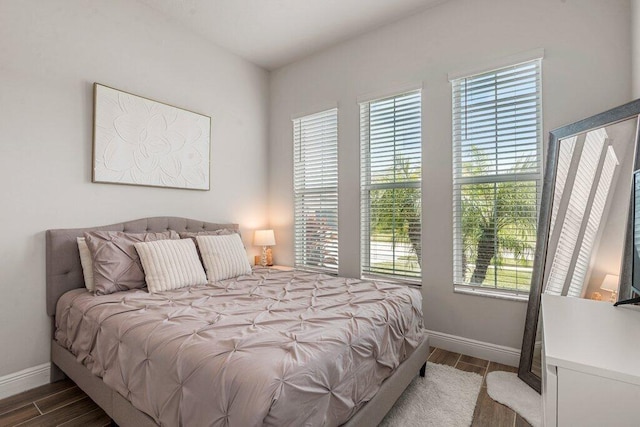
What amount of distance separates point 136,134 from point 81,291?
1.35 metres

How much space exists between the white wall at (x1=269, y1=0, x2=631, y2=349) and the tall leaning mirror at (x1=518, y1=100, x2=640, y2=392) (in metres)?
0.30

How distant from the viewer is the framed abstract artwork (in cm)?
255

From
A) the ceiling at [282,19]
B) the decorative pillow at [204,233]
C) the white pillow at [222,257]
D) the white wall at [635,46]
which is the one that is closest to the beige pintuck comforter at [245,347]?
the white pillow at [222,257]

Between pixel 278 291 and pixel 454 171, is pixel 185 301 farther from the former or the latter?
pixel 454 171

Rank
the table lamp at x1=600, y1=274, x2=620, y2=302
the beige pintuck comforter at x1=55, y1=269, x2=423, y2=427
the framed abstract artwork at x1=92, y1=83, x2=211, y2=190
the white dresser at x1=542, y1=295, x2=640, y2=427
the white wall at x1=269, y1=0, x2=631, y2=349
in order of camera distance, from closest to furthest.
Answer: the white dresser at x1=542, y1=295, x2=640, y2=427
the beige pintuck comforter at x1=55, y1=269, x2=423, y2=427
the table lamp at x1=600, y1=274, x2=620, y2=302
the white wall at x1=269, y1=0, x2=631, y2=349
the framed abstract artwork at x1=92, y1=83, x2=211, y2=190

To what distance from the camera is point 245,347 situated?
1271 millimetres

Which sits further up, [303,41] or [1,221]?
[303,41]

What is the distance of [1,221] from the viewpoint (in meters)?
2.09

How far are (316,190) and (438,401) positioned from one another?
2382 mm

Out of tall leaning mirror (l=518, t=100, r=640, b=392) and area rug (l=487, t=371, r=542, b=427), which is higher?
tall leaning mirror (l=518, t=100, r=640, b=392)

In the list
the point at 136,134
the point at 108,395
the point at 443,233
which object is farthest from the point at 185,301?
the point at 443,233

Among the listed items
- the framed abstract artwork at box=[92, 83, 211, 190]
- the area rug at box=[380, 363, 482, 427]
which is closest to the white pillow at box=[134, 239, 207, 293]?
the framed abstract artwork at box=[92, 83, 211, 190]

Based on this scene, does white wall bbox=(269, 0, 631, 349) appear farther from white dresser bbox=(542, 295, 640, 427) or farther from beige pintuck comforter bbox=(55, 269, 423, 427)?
white dresser bbox=(542, 295, 640, 427)

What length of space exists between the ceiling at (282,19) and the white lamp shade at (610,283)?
255cm
